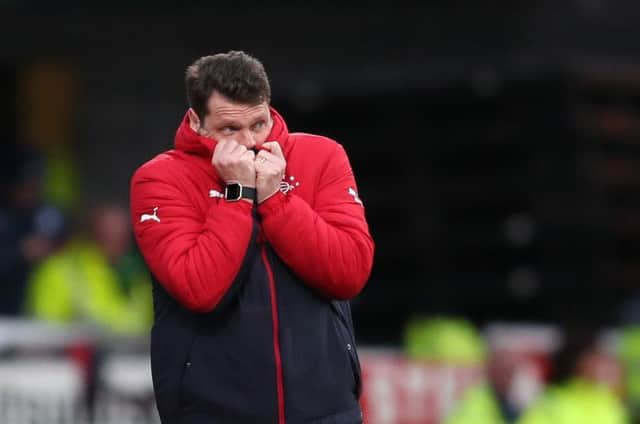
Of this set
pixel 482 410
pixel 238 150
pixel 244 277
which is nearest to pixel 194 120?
pixel 238 150

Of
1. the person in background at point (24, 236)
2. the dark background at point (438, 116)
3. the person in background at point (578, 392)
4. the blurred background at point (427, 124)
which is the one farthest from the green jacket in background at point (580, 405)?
the dark background at point (438, 116)

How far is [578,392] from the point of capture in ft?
29.2

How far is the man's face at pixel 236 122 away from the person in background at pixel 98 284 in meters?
5.17

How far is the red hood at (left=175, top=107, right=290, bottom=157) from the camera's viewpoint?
Answer: 13.6ft

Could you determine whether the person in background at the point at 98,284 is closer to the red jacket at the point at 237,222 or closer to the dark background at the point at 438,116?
the dark background at the point at 438,116

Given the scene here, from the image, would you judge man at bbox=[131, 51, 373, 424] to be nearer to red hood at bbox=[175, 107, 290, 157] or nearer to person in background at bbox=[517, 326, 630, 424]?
red hood at bbox=[175, 107, 290, 157]

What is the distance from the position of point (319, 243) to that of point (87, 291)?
5.57 meters

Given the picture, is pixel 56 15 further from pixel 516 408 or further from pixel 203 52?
pixel 516 408

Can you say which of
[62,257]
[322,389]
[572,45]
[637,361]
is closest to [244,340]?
[322,389]

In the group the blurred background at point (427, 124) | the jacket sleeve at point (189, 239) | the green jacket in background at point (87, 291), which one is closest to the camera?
the jacket sleeve at point (189, 239)

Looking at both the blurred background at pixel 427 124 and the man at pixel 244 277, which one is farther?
the blurred background at pixel 427 124

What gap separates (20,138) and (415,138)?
346 centimetres

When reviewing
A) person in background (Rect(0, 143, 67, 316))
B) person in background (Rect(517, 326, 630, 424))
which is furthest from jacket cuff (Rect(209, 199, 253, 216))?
person in background (Rect(0, 143, 67, 316))

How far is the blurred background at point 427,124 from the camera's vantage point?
41.9 feet
